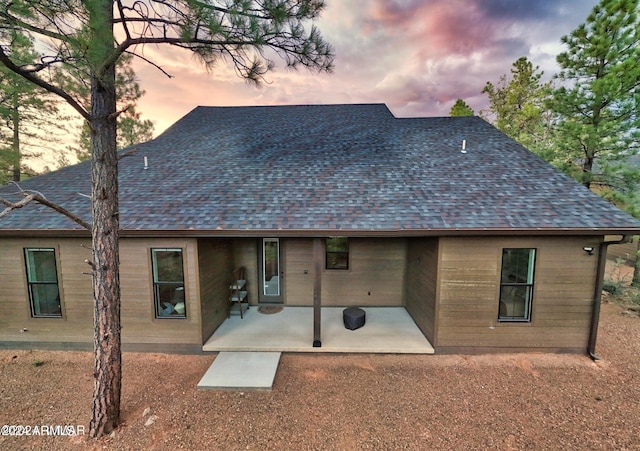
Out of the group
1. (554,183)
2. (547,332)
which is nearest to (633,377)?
(547,332)

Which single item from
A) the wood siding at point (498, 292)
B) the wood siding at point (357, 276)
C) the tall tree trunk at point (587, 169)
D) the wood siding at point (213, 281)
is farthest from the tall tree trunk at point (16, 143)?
the tall tree trunk at point (587, 169)

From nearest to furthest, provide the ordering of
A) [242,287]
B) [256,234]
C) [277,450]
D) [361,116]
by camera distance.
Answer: [277,450], [256,234], [242,287], [361,116]

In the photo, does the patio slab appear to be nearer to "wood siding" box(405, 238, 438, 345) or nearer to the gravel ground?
the gravel ground

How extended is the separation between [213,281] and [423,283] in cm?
455

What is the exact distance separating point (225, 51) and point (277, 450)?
193 inches

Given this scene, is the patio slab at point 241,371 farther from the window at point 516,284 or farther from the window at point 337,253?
the window at point 516,284

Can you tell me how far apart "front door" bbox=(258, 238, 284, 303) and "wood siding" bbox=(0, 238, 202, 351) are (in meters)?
2.24

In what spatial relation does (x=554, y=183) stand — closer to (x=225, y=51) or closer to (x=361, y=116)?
(x=361, y=116)

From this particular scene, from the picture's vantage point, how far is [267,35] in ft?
10.7

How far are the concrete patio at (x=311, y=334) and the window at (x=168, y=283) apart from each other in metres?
0.97

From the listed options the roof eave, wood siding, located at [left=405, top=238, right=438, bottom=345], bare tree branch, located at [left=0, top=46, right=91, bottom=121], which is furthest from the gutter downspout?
bare tree branch, located at [left=0, top=46, right=91, bottom=121]

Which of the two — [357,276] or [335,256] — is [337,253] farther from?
[357,276]

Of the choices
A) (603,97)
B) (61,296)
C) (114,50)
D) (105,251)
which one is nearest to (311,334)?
(105,251)

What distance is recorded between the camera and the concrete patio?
5168 millimetres
